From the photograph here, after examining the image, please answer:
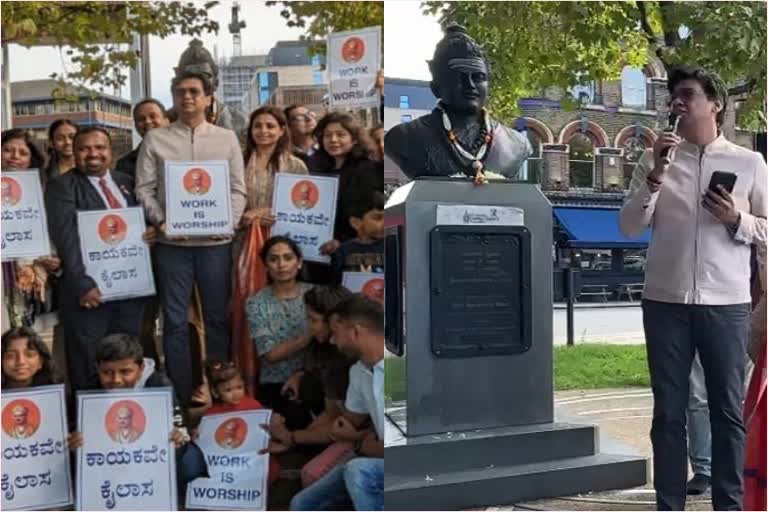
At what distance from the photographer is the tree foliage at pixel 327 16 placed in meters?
3.99

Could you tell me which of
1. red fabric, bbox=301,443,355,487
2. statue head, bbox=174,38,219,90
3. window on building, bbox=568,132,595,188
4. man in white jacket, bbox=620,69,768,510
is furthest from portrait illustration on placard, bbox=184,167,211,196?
window on building, bbox=568,132,595,188

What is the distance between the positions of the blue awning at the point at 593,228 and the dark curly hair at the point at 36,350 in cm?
286

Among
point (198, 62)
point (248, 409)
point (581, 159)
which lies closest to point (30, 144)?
point (198, 62)

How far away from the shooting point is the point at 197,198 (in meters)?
4.04

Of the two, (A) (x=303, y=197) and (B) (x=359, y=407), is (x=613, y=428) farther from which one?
(A) (x=303, y=197)

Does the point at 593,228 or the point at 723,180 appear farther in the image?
the point at 593,228

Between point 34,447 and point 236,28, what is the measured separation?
6.97 feet

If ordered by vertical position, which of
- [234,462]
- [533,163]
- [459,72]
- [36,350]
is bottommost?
[234,462]

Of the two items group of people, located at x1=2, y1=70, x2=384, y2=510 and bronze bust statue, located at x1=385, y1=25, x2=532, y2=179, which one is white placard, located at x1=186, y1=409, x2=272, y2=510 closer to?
group of people, located at x1=2, y1=70, x2=384, y2=510

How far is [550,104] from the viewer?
5.13 meters

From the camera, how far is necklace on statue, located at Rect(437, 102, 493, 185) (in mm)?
5035

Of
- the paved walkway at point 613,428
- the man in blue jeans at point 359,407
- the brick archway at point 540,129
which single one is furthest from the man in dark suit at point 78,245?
the brick archway at point 540,129

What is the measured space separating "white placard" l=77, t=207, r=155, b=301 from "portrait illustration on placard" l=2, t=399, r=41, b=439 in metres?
0.61

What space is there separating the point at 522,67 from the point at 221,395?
98.2 inches
